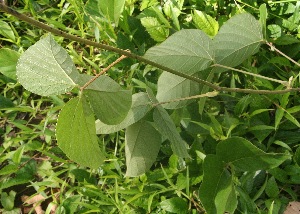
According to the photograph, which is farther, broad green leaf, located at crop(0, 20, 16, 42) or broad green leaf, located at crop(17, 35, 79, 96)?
broad green leaf, located at crop(0, 20, 16, 42)

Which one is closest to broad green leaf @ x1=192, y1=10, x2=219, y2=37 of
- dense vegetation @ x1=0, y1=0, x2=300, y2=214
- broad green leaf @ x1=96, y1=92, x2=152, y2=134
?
dense vegetation @ x1=0, y1=0, x2=300, y2=214

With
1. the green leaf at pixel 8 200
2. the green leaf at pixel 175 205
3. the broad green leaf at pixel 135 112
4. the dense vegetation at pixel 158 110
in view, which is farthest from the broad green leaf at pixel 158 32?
the green leaf at pixel 8 200

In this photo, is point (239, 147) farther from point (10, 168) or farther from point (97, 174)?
point (10, 168)

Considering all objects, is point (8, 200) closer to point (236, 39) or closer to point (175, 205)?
point (175, 205)

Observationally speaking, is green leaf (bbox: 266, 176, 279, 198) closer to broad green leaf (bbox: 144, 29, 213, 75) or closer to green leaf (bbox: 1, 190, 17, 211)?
broad green leaf (bbox: 144, 29, 213, 75)

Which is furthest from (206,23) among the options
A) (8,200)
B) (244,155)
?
(8,200)

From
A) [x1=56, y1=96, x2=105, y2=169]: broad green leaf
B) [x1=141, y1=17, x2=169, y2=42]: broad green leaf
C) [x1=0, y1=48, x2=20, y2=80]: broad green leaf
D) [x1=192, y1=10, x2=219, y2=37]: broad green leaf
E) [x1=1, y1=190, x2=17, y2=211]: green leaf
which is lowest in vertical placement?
[x1=1, y1=190, x2=17, y2=211]: green leaf
